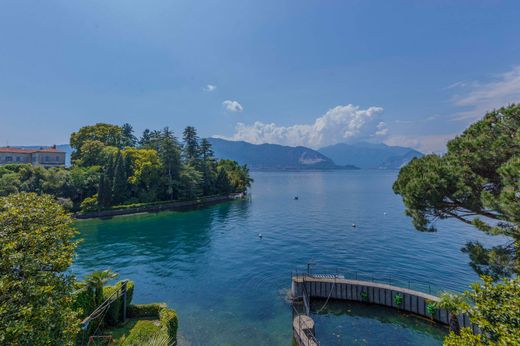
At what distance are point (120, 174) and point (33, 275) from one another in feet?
193

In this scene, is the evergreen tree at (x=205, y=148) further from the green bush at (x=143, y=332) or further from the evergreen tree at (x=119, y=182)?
the green bush at (x=143, y=332)

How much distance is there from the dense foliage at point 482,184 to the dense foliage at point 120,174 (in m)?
59.2

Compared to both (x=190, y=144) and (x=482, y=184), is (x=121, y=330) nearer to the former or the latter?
(x=482, y=184)

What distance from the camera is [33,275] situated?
21.1 feet

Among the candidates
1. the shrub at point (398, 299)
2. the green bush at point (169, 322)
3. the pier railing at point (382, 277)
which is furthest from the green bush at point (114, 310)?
the shrub at point (398, 299)

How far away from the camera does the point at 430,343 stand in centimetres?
1471

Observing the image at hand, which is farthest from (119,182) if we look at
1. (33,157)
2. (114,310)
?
(114,310)

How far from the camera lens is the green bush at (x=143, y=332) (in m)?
12.3

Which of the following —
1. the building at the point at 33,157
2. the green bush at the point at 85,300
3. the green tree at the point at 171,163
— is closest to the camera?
the green bush at the point at 85,300

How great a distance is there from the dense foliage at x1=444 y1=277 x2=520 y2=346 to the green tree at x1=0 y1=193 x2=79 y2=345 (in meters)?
9.58

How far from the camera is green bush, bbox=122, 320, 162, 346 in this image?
12.3 metres

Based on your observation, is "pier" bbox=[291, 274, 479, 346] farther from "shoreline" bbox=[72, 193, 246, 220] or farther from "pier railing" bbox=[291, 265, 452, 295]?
"shoreline" bbox=[72, 193, 246, 220]

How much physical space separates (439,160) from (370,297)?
38.2 feet

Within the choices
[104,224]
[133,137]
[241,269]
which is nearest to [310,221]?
[241,269]
